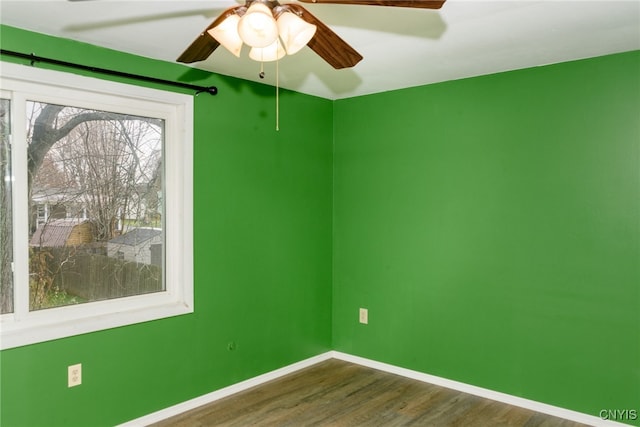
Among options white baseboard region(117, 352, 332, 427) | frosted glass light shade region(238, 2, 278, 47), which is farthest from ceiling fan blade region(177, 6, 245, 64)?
white baseboard region(117, 352, 332, 427)

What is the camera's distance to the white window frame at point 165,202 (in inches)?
96.7

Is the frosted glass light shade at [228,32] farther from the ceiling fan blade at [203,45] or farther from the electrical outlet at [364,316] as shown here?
the electrical outlet at [364,316]

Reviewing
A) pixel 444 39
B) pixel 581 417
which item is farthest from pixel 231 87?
pixel 581 417

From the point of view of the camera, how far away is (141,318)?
9.50 feet

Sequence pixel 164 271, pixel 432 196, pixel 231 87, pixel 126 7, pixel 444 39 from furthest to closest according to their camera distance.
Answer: pixel 432 196 → pixel 231 87 → pixel 164 271 → pixel 444 39 → pixel 126 7

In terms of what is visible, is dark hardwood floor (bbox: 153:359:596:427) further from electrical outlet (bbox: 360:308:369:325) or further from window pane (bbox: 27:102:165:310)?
window pane (bbox: 27:102:165:310)

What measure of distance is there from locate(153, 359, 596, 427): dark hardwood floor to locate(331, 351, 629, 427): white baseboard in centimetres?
5

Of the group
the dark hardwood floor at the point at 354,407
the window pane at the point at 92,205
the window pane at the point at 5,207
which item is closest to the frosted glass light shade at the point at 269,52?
the window pane at the point at 92,205

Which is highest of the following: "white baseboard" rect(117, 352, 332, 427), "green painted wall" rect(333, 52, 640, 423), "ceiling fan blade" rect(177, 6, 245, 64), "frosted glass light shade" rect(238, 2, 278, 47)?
"ceiling fan blade" rect(177, 6, 245, 64)

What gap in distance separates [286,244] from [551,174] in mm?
2011

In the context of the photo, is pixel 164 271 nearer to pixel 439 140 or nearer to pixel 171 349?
pixel 171 349

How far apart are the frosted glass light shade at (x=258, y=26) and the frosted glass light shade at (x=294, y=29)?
0.22 feet

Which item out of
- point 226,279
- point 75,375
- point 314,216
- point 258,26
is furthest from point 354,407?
point 258,26

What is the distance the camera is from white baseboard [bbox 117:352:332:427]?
2.92 metres
